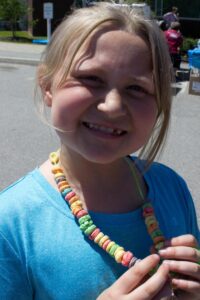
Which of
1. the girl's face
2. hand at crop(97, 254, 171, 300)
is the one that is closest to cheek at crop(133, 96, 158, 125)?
the girl's face

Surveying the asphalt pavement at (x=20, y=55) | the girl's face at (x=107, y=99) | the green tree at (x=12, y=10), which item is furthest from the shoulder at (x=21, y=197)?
the green tree at (x=12, y=10)

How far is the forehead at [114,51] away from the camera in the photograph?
1.19 meters

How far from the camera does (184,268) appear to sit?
3.65 ft

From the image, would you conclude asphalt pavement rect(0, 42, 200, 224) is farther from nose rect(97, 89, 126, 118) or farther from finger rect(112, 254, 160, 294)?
finger rect(112, 254, 160, 294)

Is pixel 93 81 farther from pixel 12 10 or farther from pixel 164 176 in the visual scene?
pixel 12 10

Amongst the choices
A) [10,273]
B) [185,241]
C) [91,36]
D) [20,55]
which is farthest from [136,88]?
[20,55]

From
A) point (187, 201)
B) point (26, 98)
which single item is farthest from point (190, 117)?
point (187, 201)

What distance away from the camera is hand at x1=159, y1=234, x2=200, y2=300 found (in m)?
1.11

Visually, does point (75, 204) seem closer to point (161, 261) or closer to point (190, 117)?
point (161, 261)

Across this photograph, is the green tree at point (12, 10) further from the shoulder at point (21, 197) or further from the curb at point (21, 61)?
the shoulder at point (21, 197)

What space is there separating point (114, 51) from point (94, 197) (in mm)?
386

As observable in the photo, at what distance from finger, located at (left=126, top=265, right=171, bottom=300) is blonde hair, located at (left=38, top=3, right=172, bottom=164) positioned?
446 millimetres

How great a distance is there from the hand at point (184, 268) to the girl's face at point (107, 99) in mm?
274

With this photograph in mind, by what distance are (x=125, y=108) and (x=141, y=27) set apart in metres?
0.22
